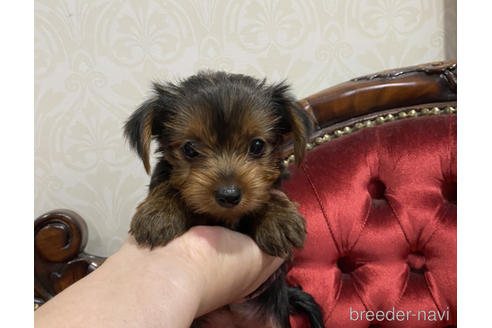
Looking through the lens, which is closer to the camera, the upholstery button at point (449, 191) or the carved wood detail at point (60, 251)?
A: the upholstery button at point (449, 191)

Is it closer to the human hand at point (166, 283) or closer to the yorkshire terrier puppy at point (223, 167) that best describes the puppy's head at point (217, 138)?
the yorkshire terrier puppy at point (223, 167)

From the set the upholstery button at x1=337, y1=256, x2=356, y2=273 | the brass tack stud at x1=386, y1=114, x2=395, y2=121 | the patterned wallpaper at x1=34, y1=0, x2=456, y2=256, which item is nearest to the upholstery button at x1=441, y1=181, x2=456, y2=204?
the brass tack stud at x1=386, y1=114, x2=395, y2=121

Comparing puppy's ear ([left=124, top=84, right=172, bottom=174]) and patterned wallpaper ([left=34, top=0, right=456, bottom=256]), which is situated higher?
patterned wallpaper ([left=34, top=0, right=456, bottom=256])

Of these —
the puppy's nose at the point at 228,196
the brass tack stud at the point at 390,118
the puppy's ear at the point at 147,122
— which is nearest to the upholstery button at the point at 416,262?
the brass tack stud at the point at 390,118

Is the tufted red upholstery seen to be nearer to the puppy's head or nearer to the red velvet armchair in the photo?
the red velvet armchair

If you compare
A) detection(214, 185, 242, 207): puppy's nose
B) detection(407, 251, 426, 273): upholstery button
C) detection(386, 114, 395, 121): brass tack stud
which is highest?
detection(386, 114, 395, 121): brass tack stud

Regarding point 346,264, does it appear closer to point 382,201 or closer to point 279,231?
point 382,201
